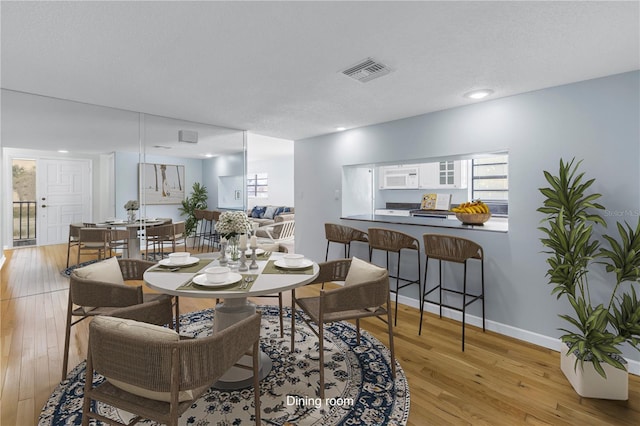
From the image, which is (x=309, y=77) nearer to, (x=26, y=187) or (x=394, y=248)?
(x=394, y=248)

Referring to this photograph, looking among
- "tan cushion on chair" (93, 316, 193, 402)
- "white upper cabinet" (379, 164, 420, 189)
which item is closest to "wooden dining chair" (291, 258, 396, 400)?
"tan cushion on chair" (93, 316, 193, 402)

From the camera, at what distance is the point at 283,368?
92.4 inches

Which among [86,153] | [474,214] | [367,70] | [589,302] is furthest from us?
[86,153]

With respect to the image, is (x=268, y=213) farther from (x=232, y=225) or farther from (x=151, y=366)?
(x=151, y=366)

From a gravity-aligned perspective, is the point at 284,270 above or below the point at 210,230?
below

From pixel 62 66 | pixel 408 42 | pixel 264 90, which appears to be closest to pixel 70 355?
pixel 62 66

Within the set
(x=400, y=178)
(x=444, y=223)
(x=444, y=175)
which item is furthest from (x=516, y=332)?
(x=400, y=178)

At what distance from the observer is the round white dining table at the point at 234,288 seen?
1831 millimetres

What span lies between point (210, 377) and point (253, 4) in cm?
173

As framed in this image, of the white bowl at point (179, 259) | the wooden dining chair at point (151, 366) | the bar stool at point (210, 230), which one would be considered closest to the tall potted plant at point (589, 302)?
the wooden dining chair at point (151, 366)

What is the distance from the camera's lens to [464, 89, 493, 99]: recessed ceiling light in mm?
2801

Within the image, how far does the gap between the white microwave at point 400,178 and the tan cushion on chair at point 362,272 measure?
11.4 feet

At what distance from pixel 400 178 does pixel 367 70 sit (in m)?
3.68

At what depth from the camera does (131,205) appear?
3.83 metres
